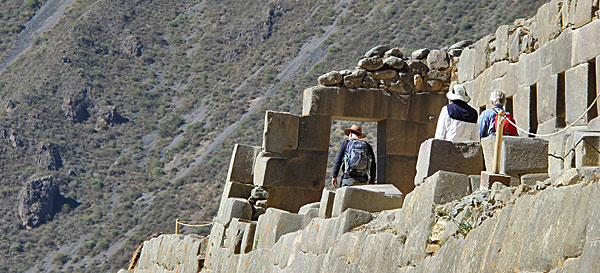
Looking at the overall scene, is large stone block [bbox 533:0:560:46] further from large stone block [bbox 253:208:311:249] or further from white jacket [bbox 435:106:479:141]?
large stone block [bbox 253:208:311:249]

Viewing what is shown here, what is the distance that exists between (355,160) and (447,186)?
13.5ft

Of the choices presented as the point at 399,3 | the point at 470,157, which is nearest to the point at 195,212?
the point at 399,3

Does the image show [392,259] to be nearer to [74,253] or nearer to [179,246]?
[179,246]

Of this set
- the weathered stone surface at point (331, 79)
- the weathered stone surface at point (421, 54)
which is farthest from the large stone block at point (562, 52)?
the weathered stone surface at point (331, 79)

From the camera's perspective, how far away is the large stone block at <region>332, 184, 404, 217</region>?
27.9ft

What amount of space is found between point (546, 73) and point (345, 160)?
248cm

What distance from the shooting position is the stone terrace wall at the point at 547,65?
9.48 meters

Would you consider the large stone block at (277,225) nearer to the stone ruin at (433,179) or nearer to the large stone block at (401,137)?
the stone ruin at (433,179)

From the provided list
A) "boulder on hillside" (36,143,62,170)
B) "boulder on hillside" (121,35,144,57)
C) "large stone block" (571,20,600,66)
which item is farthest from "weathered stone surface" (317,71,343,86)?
"boulder on hillside" (121,35,144,57)

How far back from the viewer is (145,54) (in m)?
59.8

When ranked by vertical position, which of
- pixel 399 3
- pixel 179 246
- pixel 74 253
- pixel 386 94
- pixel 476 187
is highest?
pixel 399 3

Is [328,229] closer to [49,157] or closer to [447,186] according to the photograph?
[447,186]

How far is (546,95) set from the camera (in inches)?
413

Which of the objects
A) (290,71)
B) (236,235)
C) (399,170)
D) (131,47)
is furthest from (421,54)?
(131,47)
